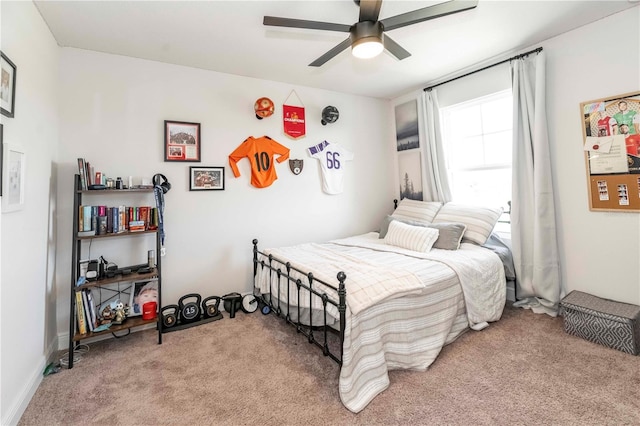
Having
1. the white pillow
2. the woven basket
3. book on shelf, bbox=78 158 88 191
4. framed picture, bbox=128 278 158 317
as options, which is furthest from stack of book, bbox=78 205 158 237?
the woven basket

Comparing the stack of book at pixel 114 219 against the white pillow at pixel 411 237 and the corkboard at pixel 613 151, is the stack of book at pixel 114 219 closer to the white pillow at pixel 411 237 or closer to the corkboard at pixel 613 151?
the white pillow at pixel 411 237

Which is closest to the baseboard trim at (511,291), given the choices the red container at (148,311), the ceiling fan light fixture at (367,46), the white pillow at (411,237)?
the white pillow at (411,237)

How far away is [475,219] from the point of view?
10.2ft

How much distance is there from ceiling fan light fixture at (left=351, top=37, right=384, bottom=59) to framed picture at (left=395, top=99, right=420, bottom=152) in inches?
88.0

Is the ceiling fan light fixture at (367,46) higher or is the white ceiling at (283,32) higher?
the white ceiling at (283,32)

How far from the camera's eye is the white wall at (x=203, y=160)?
8.41 ft

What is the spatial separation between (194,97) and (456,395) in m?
3.36

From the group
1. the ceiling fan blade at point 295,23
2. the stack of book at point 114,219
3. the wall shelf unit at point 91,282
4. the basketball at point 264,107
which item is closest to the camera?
the ceiling fan blade at point 295,23

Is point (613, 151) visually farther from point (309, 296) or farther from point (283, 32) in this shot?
point (283, 32)

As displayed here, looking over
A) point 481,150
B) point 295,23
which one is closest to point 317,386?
point 295,23

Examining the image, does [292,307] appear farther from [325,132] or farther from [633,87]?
[633,87]

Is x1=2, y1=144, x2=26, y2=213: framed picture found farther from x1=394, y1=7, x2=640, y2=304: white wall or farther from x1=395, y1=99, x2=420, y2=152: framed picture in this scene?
x1=394, y1=7, x2=640, y2=304: white wall

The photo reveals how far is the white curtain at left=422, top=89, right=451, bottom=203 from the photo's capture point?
11.9ft

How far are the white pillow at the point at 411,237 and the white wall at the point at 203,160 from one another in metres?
0.92
